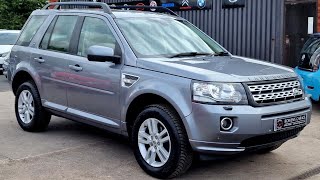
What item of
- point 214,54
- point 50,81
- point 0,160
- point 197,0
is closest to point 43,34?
point 50,81

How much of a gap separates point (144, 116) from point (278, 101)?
134 cm

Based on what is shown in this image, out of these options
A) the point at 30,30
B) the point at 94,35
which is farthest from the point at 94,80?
the point at 30,30

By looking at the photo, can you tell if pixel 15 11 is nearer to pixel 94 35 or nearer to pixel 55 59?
pixel 55 59

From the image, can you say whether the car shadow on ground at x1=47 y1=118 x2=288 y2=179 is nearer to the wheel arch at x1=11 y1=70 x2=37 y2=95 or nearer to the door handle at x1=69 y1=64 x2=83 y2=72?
the wheel arch at x1=11 y1=70 x2=37 y2=95

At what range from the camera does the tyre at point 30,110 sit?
6340 millimetres

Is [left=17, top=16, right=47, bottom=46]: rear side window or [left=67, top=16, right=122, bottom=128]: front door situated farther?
[left=17, top=16, right=47, bottom=46]: rear side window

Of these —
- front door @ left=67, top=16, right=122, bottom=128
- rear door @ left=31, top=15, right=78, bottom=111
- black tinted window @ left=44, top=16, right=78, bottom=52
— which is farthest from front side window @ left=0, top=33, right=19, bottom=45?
front door @ left=67, top=16, right=122, bottom=128

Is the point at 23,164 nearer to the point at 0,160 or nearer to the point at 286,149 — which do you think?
the point at 0,160

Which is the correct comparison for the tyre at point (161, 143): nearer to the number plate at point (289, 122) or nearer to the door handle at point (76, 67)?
the number plate at point (289, 122)

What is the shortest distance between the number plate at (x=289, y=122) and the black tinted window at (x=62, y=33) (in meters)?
2.90

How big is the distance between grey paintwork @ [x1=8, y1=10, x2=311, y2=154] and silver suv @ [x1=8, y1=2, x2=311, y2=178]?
0.03 feet

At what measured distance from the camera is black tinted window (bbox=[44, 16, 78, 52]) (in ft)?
19.6

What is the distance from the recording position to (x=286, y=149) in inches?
228

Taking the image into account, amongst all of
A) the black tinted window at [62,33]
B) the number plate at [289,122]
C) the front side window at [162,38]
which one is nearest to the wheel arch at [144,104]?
the front side window at [162,38]
